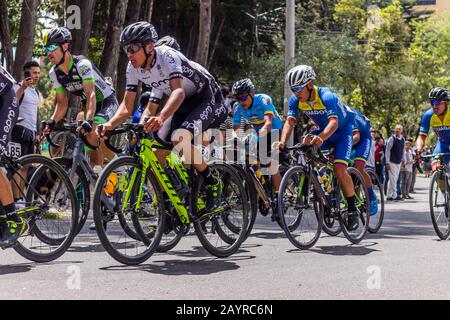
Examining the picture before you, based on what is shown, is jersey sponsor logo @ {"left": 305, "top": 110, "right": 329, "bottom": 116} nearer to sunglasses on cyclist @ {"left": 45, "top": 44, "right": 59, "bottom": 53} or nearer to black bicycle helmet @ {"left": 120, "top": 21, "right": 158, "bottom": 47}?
black bicycle helmet @ {"left": 120, "top": 21, "right": 158, "bottom": 47}

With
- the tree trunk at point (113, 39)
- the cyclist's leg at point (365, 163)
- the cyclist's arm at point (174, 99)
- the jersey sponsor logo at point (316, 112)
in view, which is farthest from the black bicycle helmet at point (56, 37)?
the tree trunk at point (113, 39)

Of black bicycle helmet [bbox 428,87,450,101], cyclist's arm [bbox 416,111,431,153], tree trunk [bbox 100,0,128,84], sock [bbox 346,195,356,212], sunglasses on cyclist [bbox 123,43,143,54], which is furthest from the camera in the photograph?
tree trunk [bbox 100,0,128,84]

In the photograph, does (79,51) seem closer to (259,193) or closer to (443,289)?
(259,193)

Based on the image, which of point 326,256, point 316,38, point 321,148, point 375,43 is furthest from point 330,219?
point 375,43

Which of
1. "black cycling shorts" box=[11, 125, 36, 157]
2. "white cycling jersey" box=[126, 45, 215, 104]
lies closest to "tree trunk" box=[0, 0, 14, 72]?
"black cycling shorts" box=[11, 125, 36, 157]

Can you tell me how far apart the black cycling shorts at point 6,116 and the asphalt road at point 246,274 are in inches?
41.4

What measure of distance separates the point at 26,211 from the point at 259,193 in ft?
12.6

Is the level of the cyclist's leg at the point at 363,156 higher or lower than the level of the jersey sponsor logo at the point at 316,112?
lower

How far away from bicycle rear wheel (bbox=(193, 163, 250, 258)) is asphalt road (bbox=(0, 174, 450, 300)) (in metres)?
0.15

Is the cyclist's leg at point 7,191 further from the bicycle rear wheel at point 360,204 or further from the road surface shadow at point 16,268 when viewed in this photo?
the bicycle rear wheel at point 360,204

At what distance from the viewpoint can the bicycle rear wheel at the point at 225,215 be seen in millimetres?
7410

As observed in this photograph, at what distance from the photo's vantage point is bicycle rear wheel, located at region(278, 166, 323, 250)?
8.38 m

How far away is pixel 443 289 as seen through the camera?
20.1 feet

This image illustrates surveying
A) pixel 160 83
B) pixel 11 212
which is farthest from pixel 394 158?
pixel 11 212
